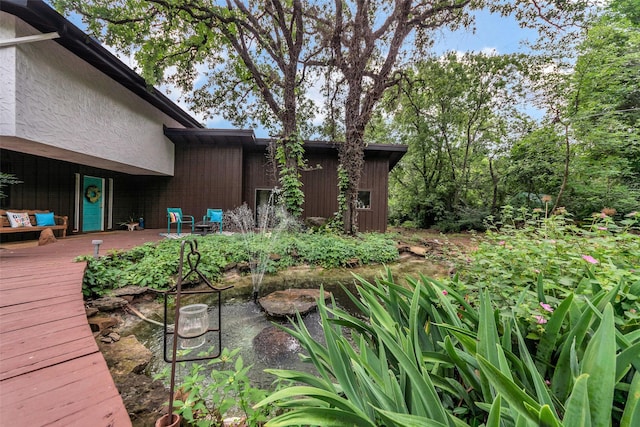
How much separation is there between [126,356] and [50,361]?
0.83 meters

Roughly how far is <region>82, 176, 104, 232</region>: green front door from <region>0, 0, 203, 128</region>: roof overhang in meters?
3.12

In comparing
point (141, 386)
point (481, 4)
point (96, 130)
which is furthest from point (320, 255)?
point (481, 4)

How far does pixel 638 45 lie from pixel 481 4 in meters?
4.92

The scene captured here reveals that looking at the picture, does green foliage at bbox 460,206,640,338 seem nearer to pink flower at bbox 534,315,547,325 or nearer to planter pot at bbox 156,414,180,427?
pink flower at bbox 534,315,547,325

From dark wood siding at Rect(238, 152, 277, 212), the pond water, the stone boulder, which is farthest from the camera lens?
dark wood siding at Rect(238, 152, 277, 212)

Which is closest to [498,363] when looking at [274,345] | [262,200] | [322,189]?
[274,345]

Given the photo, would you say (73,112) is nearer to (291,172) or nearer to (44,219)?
(44,219)

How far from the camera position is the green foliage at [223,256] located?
371cm

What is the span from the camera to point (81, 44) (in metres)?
4.49

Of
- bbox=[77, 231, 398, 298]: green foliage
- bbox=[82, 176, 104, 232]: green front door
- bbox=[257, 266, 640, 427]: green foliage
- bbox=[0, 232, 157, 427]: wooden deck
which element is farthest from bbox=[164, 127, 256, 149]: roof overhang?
bbox=[257, 266, 640, 427]: green foliage

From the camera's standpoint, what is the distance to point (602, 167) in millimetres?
7160

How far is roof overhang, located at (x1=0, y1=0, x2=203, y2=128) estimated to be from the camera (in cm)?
369

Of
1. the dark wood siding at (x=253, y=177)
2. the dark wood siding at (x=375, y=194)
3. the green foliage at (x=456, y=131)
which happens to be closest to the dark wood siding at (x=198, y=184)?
the dark wood siding at (x=253, y=177)

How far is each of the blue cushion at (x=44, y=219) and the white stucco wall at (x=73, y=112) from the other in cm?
146
